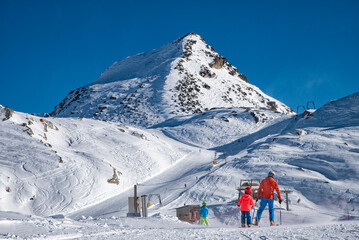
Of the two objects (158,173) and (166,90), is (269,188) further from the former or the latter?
(166,90)

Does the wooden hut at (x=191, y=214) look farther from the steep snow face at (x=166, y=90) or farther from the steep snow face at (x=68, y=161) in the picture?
the steep snow face at (x=166, y=90)

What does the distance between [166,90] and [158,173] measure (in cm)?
6251

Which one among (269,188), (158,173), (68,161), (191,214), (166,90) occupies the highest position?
(166,90)

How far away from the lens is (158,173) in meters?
40.2

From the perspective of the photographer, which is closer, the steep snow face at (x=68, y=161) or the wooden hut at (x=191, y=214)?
the wooden hut at (x=191, y=214)

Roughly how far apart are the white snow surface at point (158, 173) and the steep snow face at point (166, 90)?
35.5 m

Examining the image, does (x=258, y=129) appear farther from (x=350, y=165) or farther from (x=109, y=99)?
(x=109, y=99)

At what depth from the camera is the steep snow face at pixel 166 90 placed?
300 ft

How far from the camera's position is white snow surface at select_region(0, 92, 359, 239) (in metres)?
17.4

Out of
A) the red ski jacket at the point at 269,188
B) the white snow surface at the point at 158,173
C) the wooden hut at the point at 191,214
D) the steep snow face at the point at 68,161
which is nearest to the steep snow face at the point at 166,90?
the steep snow face at the point at 68,161

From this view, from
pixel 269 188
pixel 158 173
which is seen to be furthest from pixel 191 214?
pixel 158 173

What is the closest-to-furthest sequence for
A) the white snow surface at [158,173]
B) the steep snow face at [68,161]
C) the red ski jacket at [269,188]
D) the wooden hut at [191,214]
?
the red ski jacket at [269,188], the white snow surface at [158,173], the wooden hut at [191,214], the steep snow face at [68,161]

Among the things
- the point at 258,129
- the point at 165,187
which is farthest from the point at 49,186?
the point at 258,129

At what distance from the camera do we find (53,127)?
147ft
